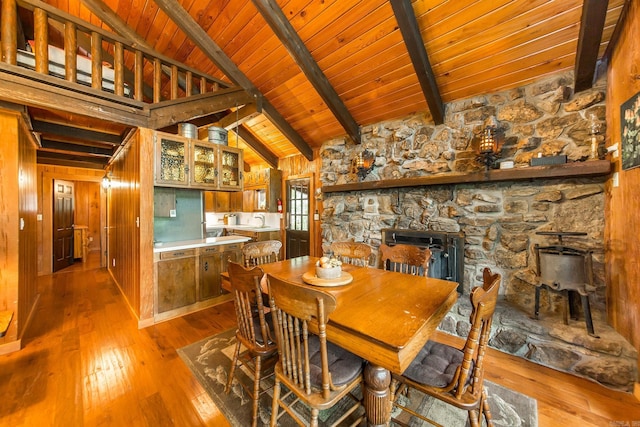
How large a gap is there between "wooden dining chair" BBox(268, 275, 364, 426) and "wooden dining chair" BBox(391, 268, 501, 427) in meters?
0.33

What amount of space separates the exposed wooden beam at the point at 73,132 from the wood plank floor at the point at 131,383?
8.43 feet

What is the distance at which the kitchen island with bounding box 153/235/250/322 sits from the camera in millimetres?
2906

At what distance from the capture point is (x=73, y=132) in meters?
3.67

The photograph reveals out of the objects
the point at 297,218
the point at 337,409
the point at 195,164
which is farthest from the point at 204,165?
the point at 337,409

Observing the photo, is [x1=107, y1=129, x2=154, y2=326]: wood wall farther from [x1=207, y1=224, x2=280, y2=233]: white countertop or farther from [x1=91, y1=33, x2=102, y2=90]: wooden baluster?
[x1=207, y1=224, x2=280, y2=233]: white countertop

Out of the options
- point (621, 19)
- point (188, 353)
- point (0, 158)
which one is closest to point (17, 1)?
point (0, 158)

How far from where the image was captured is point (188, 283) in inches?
124

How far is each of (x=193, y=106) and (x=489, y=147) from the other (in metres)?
3.54

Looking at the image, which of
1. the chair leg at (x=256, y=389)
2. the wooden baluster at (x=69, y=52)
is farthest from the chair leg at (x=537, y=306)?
the wooden baluster at (x=69, y=52)

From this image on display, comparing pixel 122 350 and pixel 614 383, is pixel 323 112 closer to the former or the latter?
pixel 122 350

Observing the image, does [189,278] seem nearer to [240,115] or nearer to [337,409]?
[337,409]

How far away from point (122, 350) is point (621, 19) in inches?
200

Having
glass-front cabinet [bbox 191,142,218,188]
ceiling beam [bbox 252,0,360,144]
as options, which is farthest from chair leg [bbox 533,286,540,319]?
glass-front cabinet [bbox 191,142,218,188]

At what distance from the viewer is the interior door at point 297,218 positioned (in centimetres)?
481
